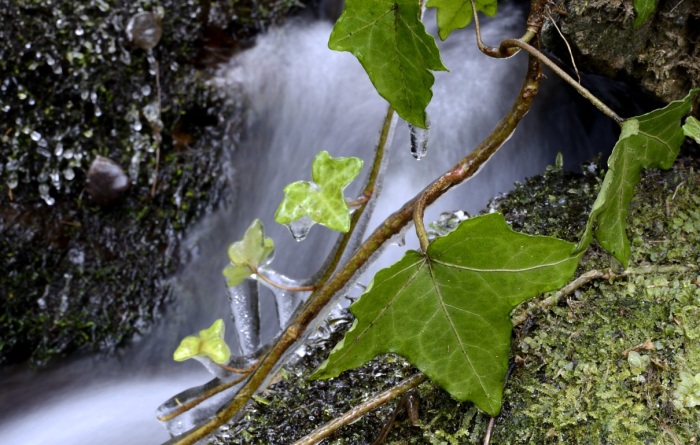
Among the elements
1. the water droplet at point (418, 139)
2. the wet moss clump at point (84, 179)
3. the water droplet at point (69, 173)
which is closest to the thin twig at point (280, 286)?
the water droplet at point (418, 139)

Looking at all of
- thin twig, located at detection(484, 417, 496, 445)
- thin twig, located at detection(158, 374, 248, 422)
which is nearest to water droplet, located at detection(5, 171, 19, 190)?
thin twig, located at detection(158, 374, 248, 422)

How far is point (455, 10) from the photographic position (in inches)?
34.8

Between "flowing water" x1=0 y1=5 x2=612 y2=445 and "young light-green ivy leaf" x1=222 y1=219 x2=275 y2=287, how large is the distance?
13.5 inches

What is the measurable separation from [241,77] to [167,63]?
0.19 meters

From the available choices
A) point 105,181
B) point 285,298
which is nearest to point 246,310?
point 285,298

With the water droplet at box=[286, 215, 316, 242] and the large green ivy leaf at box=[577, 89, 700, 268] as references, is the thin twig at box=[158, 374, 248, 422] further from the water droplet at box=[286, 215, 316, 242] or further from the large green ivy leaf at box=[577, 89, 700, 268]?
the large green ivy leaf at box=[577, 89, 700, 268]

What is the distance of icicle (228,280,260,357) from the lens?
1173 millimetres

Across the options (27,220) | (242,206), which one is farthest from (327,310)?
(27,220)

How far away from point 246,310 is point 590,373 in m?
0.66

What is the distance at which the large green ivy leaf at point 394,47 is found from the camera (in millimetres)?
702

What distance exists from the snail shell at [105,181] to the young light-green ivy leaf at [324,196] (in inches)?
32.3

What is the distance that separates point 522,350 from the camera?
760 mm

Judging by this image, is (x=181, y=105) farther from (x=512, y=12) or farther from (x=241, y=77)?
(x=512, y=12)

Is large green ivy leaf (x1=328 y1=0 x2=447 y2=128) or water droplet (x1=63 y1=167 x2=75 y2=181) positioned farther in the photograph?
water droplet (x1=63 y1=167 x2=75 y2=181)
